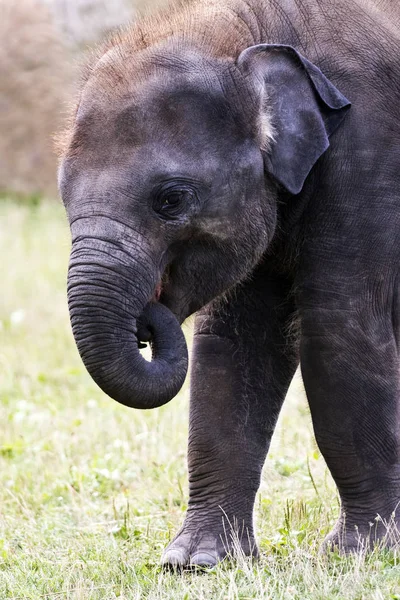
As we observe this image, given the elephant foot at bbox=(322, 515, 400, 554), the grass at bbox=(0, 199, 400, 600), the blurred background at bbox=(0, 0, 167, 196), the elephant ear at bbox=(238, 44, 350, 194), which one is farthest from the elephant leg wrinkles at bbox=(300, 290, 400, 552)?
the blurred background at bbox=(0, 0, 167, 196)

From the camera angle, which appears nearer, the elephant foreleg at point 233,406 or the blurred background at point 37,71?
the elephant foreleg at point 233,406

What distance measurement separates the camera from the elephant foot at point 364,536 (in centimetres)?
520

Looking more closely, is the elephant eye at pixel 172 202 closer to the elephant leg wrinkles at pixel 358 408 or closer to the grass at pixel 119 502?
the elephant leg wrinkles at pixel 358 408

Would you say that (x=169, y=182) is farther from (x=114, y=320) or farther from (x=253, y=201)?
(x=114, y=320)

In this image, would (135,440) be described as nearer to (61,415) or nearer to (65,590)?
(61,415)

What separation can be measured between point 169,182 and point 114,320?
0.59 meters

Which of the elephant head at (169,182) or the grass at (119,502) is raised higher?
the elephant head at (169,182)

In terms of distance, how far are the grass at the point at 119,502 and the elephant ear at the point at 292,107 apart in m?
1.16

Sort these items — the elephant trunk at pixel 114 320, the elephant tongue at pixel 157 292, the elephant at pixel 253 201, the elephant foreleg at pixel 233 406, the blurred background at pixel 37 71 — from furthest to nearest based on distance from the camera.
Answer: the blurred background at pixel 37 71 < the elephant foreleg at pixel 233 406 < the elephant tongue at pixel 157 292 < the elephant at pixel 253 201 < the elephant trunk at pixel 114 320

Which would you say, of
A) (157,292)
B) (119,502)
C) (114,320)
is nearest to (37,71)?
(119,502)

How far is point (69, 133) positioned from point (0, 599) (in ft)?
6.17

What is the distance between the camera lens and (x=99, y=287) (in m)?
4.57

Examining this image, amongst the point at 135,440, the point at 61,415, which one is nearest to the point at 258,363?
the point at 135,440

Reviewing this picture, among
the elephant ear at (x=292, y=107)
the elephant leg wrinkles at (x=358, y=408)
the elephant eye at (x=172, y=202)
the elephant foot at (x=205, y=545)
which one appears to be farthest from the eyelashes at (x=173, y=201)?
the elephant foot at (x=205, y=545)
